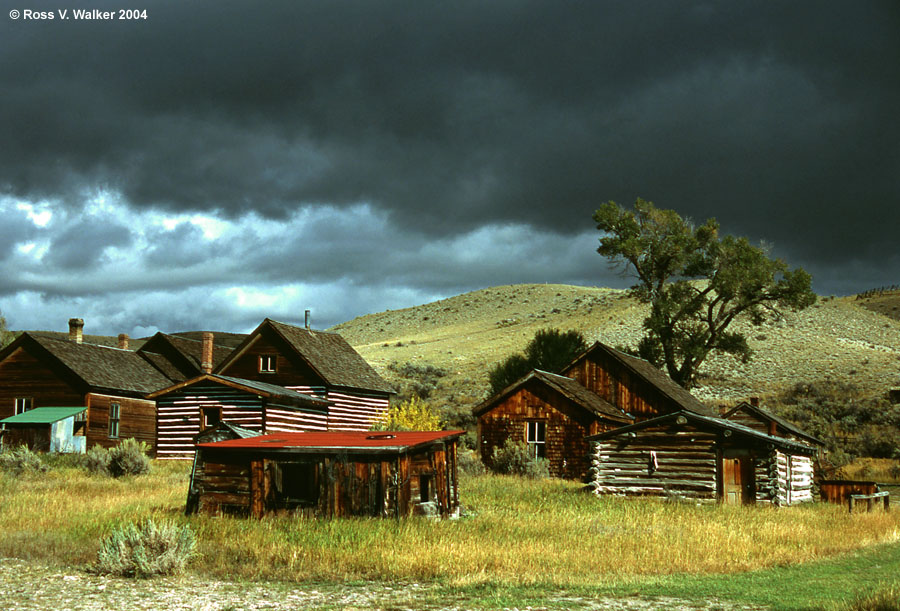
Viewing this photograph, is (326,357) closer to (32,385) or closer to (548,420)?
(548,420)

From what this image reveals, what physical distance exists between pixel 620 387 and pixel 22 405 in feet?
94.4

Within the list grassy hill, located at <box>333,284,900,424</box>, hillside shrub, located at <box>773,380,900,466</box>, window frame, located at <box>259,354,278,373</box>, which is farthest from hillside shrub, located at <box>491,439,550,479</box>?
grassy hill, located at <box>333,284,900,424</box>

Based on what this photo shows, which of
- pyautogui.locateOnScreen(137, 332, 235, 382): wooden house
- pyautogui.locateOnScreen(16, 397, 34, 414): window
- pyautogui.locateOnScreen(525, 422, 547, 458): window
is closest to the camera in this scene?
pyautogui.locateOnScreen(525, 422, 547, 458): window

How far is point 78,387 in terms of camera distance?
40.6 metres

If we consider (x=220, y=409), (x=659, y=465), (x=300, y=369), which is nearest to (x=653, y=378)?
(x=659, y=465)

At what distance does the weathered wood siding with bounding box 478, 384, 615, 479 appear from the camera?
34.7 m

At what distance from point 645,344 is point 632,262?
558 centimetres

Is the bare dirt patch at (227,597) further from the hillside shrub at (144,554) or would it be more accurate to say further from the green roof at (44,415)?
the green roof at (44,415)

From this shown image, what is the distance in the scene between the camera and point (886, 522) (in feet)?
72.5

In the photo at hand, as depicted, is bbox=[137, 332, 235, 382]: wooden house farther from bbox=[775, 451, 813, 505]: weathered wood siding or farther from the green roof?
bbox=[775, 451, 813, 505]: weathered wood siding

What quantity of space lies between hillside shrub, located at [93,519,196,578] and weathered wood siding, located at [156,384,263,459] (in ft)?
67.0

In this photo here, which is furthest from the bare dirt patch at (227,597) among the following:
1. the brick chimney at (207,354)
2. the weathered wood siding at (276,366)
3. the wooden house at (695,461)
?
the brick chimney at (207,354)

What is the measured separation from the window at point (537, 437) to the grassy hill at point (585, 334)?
71.1 feet

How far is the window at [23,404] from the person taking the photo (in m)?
41.5
